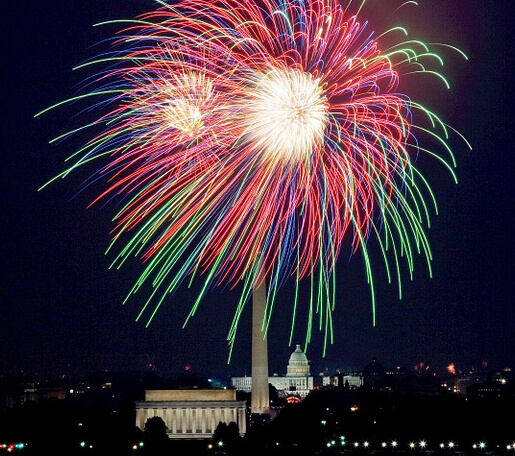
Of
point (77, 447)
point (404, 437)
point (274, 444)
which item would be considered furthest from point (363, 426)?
point (77, 447)

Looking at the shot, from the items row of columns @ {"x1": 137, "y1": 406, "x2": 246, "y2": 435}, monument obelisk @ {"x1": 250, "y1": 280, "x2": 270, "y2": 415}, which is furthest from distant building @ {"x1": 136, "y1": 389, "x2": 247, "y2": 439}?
monument obelisk @ {"x1": 250, "y1": 280, "x2": 270, "y2": 415}

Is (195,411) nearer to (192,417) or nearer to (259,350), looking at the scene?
(192,417)

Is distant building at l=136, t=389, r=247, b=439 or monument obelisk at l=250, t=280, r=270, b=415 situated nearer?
monument obelisk at l=250, t=280, r=270, b=415

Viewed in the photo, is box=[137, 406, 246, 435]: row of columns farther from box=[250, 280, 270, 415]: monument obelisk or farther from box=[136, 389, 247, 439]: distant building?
box=[250, 280, 270, 415]: monument obelisk

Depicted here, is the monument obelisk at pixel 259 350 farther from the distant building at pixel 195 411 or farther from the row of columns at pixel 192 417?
the row of columns at pixel 192 417

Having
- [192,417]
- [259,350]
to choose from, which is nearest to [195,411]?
[192,417]

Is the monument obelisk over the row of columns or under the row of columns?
over
